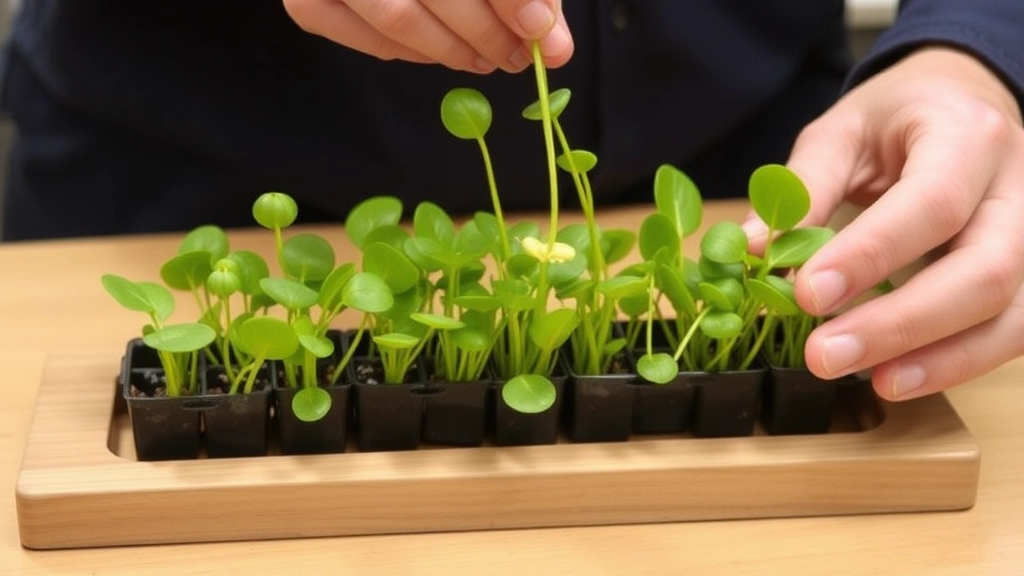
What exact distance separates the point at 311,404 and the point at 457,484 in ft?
0.30

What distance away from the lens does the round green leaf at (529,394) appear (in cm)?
70

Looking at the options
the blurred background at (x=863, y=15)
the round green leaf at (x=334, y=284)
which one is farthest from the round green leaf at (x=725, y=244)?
the blurred background at (x=863, y=15)

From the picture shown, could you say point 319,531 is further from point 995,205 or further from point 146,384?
point 995,205

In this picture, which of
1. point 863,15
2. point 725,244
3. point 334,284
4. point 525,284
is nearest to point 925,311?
point 725,244

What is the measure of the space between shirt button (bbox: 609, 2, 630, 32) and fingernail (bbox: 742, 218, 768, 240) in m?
0.27

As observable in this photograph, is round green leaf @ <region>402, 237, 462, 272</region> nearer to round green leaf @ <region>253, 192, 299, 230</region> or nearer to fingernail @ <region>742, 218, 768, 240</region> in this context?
round green leaf @ <region>253, 192, 299, 230</region>

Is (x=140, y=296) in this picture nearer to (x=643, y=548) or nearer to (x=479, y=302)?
(x=479, y=302)

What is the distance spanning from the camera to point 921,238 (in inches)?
30.0

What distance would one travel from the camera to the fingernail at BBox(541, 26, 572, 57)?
2.32ft

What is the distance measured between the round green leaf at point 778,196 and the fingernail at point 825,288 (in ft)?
0.15

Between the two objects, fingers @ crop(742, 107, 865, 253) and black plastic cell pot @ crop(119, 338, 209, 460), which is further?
fingers @ crop(742, 107, 865, 253)

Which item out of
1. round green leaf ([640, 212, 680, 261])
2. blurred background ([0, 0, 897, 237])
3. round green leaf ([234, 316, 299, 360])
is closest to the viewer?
round green leaf ([234, 316, 299, 360])

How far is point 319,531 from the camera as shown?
2.37 feet

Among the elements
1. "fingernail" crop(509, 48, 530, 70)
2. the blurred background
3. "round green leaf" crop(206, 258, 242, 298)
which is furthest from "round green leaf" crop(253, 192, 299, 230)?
the blurred background
